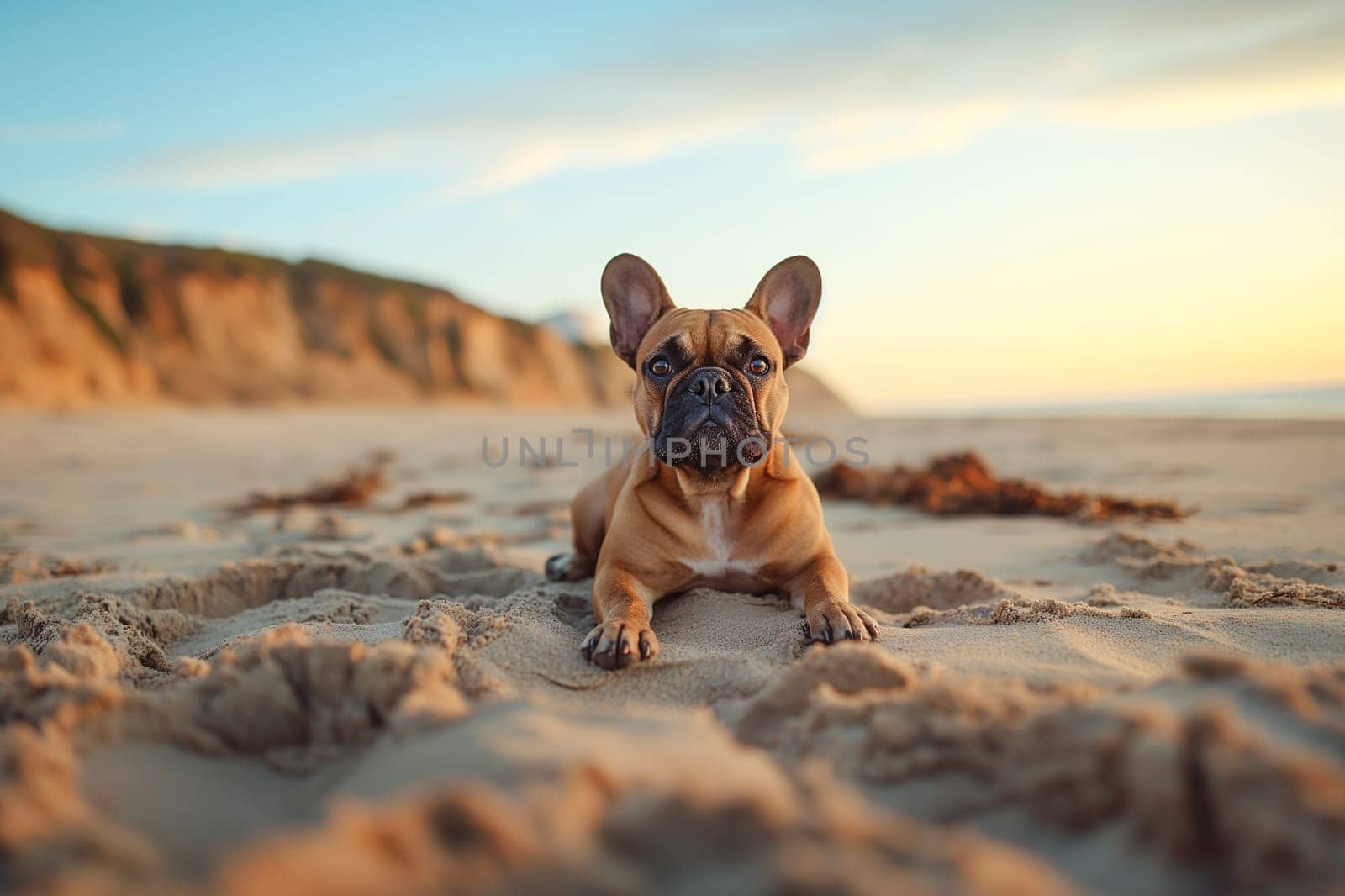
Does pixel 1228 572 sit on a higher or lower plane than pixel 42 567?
higher

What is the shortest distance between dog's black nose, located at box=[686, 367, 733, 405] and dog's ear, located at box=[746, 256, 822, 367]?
90 cm

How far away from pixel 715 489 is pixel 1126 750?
2344mm

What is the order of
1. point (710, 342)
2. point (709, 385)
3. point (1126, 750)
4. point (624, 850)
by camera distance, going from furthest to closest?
1. point (710, 342)
2. point (709, 385)
3. point (1126, 750)
4. point (624, 850)

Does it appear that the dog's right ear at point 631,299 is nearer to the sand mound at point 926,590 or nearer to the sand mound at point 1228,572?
the sand mound at point 926,590

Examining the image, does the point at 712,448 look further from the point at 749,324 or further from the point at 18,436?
the point at 18,436

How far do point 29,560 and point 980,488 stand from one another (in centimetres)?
647

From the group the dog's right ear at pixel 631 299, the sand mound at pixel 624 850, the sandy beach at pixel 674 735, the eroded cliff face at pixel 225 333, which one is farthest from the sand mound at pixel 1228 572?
the eroded cliff face at pixel 225 333

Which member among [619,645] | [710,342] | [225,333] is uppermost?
[225,333]

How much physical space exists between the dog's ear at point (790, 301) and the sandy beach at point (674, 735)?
4.35 ft

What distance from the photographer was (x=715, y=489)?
11.7 feet

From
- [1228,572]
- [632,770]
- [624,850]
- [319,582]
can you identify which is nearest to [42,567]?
[319,582]

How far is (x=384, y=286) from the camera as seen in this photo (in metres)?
36.6

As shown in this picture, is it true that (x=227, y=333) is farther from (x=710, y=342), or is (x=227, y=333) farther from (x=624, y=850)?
(x=624, y=850)

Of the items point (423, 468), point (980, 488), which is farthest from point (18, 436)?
point (980, 488)
